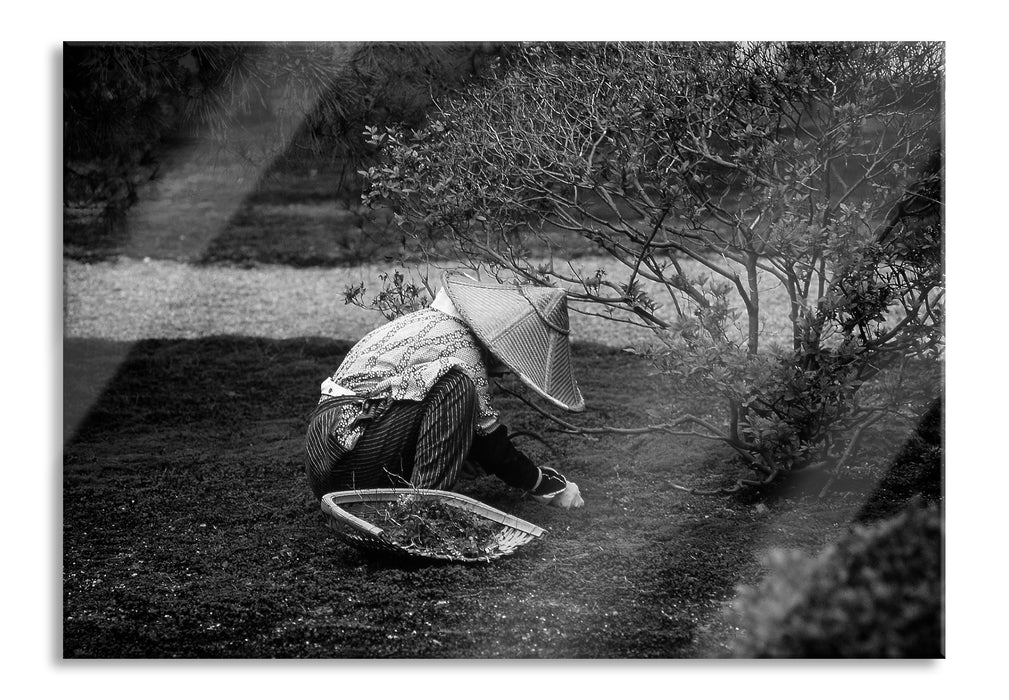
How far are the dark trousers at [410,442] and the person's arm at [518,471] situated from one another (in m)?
0.10

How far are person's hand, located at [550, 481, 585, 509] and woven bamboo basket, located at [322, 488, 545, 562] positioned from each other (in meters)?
0.20

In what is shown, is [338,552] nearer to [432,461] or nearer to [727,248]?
[432,461]

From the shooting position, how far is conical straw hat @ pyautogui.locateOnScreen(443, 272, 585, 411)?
2.59 metres

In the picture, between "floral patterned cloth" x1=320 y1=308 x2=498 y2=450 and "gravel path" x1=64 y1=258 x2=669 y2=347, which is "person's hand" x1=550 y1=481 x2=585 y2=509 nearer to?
"floral patterned cloth" x1=320 y1=308 x2=498 y2=450

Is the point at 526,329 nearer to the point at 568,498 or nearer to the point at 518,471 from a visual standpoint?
the point at 518,471

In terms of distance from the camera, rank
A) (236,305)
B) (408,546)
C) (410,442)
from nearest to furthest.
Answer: (408,546), (410,442), (236,305)

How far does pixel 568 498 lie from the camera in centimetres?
285

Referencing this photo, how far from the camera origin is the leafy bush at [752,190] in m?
2.56

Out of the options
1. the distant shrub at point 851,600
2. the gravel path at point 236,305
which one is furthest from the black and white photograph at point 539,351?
the distant shrub at point 851,600

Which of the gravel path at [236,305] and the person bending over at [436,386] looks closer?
the person bending over at [436,386]

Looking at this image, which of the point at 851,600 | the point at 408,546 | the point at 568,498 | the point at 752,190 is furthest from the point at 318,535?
the point at 851,600

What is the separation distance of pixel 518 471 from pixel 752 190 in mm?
971

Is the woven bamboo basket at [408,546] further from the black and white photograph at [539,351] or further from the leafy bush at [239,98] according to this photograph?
the leafy bush at [239,98]
